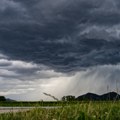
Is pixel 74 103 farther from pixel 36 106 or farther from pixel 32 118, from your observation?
pixel 32 118

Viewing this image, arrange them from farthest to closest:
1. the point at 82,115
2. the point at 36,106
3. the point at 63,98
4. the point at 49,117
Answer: the point at 36,106 < the point at 63,98 < the point at 49,117 < the point at 82,115

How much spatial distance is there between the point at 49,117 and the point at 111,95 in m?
4.07

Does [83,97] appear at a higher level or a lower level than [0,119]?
higher

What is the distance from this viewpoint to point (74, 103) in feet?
54.1

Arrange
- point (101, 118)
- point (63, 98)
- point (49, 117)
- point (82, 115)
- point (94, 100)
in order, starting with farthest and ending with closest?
1. point (94, 100)
2. point (63, 98)
3. point (49, 117)
4. point (101, 118)
5. point (82, 115)

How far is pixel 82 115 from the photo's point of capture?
10.8 m

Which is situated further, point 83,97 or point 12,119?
point 83,97

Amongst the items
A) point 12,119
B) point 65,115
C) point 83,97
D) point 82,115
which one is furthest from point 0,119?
point 83,97

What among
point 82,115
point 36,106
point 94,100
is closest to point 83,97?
point 94,100

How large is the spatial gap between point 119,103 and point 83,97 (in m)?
2.61

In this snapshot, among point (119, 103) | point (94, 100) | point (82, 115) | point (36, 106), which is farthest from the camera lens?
point (119, 103)

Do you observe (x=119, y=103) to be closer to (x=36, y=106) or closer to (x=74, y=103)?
(x=74, y=103)

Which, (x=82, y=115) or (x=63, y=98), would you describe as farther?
(x=63, y=98)

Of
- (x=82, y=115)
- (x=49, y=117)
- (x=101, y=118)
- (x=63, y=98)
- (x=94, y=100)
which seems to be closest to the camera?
(x=82, y=115)
